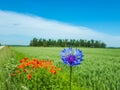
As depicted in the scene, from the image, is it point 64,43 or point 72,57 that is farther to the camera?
point 64,43

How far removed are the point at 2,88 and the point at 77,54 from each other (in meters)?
4.26

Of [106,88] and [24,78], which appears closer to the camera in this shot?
[106,88]

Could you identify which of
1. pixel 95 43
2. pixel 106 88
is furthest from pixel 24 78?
pixel 95 43

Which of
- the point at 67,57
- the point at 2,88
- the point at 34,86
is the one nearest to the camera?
the point at 67,57

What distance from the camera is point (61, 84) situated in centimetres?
1041

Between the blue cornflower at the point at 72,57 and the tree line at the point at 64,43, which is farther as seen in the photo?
the tree line at the point at 64,43

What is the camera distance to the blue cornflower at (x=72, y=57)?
5.06 m

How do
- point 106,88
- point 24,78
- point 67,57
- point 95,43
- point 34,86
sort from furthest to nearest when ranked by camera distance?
1. point 95,43
2. point 24,78
3. point 34,86
4. point 106,88
5. point 67,57

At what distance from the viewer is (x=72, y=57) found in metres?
5.09

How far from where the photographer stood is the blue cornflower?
5.06m

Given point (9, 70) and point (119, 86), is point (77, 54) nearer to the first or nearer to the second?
point (119, 86)

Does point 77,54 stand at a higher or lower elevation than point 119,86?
higher

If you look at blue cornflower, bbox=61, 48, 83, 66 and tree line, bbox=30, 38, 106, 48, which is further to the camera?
tree line, bbox=30, 38, 106, 48

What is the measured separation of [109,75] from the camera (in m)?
10.4
